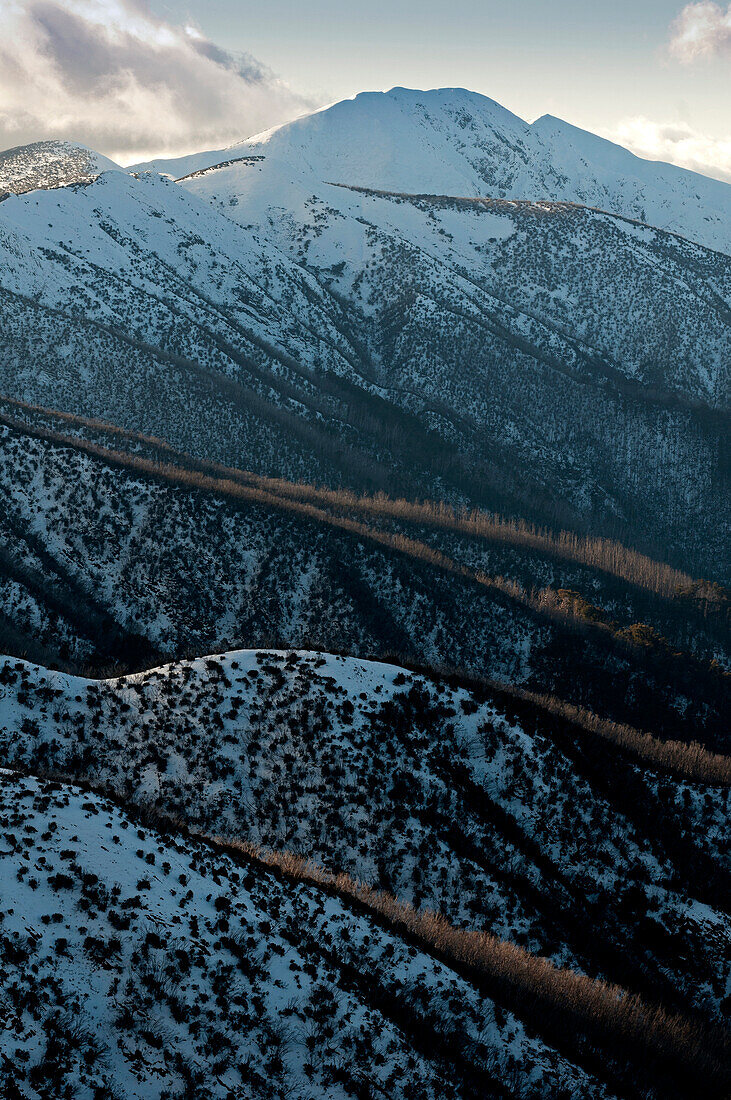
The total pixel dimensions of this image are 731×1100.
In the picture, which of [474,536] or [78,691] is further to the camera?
[474,536]

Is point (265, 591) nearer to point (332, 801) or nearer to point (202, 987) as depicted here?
point (332, 801)

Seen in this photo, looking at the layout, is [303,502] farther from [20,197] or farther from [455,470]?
[20,197]

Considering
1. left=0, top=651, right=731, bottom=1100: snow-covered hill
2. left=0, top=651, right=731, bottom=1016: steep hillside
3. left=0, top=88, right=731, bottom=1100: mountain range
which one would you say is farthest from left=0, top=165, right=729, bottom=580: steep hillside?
left=0, top=651, right=731, bottom=1100: snow-covered hill

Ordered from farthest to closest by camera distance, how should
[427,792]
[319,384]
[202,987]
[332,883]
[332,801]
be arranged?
[319,384], [427,792], [332,801], [332,883], [202,987]

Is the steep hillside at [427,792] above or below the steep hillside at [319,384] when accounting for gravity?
below

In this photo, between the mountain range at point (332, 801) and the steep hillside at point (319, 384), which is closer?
the mountain range at point (332, 801)

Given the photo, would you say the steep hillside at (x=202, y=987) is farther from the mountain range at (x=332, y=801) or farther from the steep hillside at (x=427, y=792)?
the steep hillside at (x=427, y=792)

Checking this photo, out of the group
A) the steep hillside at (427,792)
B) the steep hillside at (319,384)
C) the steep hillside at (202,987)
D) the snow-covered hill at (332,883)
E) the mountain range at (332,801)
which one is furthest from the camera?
the steep hillside at (319,384)

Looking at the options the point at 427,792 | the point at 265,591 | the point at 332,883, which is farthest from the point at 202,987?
the point at 265,591

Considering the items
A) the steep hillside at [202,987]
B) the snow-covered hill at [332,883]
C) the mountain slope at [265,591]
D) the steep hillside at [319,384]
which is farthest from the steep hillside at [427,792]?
the steep hillside at [319,384]

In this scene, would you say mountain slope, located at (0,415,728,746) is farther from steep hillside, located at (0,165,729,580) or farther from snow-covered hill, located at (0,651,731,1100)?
steep hillside, located at (0,165,729,580)

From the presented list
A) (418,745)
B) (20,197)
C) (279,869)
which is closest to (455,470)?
(20,197)
